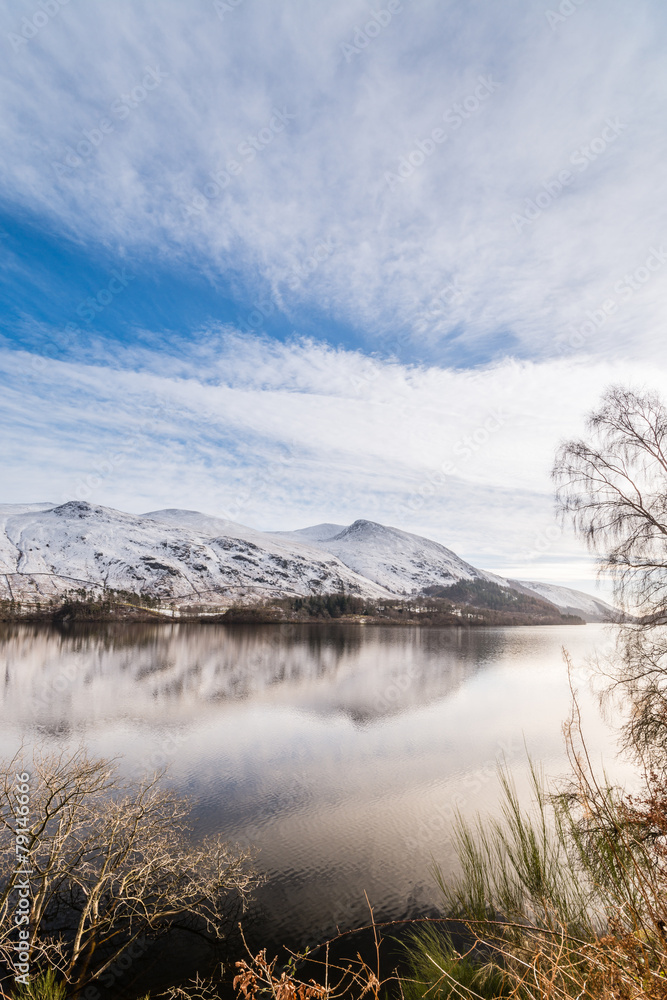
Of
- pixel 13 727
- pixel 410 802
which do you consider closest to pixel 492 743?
pixel 410 802

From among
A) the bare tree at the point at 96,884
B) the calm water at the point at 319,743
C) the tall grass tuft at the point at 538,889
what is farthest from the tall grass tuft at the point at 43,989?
the tall grass tuft at the point at 538,889

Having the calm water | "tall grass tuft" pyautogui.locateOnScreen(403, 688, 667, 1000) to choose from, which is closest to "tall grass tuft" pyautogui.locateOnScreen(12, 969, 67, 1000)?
the calm water

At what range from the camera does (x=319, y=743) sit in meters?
23.6

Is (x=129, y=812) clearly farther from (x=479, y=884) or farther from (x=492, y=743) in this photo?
(x=492, y=743)

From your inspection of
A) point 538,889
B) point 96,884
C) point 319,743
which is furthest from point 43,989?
point 319,743

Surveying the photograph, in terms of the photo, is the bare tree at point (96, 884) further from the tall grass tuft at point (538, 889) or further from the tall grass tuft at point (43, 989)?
the tall grass tuft at point (538, 889)

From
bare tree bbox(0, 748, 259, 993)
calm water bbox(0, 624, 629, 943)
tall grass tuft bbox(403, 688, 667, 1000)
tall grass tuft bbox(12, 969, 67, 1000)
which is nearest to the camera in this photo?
tall grass tuft bbox(403, 688, 667, 1000)

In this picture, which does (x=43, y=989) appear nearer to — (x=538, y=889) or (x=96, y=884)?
(x=96, y=884)

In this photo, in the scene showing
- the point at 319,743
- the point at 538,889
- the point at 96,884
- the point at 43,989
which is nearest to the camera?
the point at 43,989

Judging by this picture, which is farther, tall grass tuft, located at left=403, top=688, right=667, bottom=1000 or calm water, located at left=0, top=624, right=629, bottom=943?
calm water, located at left=0, top=624, right=629, bottom=943

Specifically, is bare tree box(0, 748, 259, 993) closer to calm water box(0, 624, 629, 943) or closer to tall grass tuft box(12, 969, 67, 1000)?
tall grass tuft box(12, 969, 67, 1000)

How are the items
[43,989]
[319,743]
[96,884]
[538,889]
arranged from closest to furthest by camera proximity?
[43,989] → [96,884] → [538,889] → [319,743]

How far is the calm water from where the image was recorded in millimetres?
12156

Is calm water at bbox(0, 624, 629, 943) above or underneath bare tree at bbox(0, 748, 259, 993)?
underneath
